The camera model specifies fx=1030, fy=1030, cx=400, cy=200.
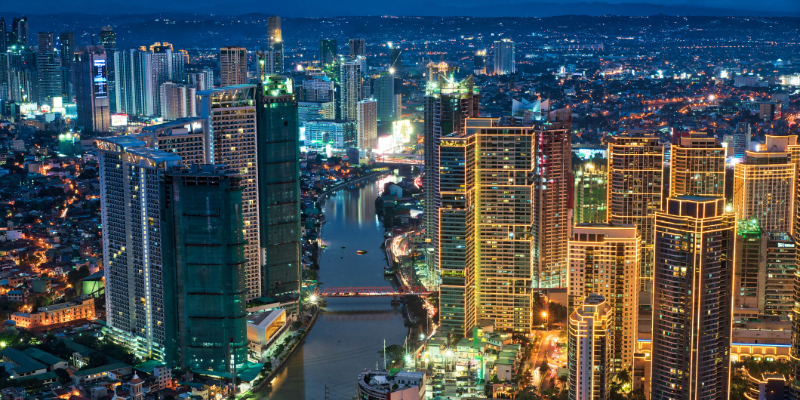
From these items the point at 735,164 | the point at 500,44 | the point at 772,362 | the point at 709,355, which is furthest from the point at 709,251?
the point at 500,44

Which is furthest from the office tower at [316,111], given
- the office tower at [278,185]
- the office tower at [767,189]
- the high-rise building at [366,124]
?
the office tower at [767,189]

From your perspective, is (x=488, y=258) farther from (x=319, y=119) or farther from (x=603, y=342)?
(x=319, y=119)

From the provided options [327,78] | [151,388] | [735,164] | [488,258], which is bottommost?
[151,388]

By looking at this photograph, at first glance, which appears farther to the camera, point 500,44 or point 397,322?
point 500,44

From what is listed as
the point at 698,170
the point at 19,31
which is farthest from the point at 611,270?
the point at 19,31

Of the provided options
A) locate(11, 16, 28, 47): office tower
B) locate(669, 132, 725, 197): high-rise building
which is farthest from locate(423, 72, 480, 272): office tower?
locate(11, 16, 28, 47): office tower

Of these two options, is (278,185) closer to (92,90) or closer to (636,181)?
(636,181)

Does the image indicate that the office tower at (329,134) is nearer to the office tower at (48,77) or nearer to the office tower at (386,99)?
the office tower at (386,99)
